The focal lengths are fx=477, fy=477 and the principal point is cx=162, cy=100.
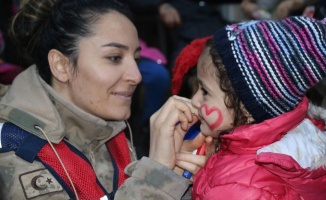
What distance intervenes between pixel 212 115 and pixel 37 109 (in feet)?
2.30

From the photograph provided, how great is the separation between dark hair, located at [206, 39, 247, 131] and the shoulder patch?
71cm

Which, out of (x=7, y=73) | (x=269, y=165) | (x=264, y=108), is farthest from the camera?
(x=7, y=73)

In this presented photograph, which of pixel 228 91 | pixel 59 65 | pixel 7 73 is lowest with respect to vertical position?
pixel 7 73

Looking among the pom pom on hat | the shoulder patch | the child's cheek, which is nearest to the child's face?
the child's cheek

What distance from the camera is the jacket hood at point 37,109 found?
1861 millimetres

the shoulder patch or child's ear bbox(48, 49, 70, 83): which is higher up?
child's ear bbox(48, 49, 70, 83)

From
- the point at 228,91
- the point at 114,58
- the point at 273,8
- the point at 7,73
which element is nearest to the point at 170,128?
the point at 228,91

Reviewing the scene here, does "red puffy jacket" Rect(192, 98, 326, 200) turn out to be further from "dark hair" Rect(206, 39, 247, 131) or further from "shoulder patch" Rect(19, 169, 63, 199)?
"shoulder patch" Rect(19, 169, 63, 199)

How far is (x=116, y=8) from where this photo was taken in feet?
7.36

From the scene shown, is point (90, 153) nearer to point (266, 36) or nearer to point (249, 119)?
point (249, 119)

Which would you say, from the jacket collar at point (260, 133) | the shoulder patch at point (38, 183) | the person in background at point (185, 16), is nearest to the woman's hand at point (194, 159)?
the jacket collar at point (260, 133)

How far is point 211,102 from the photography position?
70.4 inches

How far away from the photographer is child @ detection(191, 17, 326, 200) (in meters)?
1.62

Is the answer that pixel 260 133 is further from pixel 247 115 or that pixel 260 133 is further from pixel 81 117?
pixel 81 117
